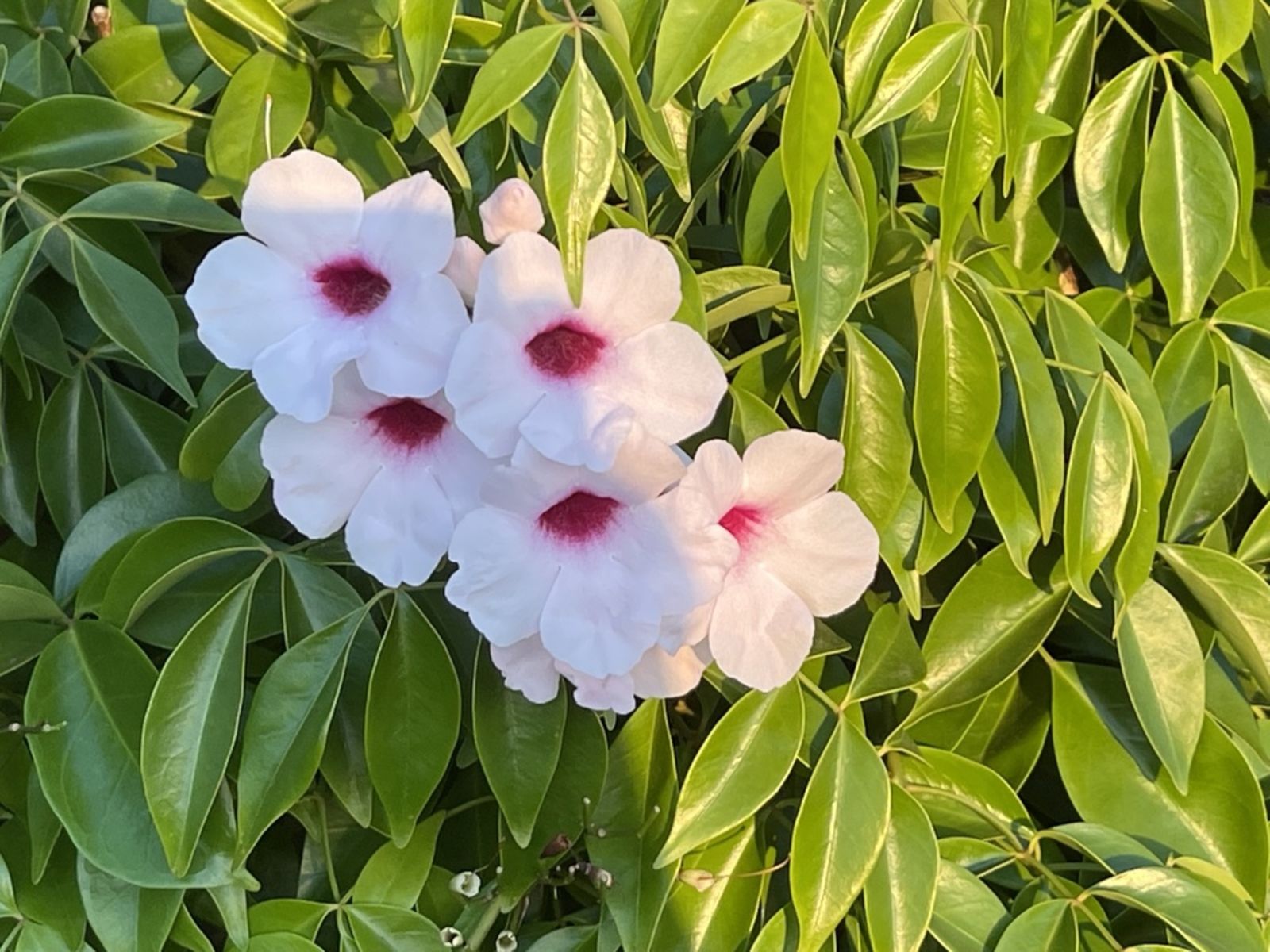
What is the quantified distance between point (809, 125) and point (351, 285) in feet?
0.74

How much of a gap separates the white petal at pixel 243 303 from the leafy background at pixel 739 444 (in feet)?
0.30

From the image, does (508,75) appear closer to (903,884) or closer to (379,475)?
(379,475)

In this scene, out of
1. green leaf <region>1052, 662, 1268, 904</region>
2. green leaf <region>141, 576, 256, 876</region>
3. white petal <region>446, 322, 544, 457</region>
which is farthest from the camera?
green leaf <region>1052, 662, 1268, 904</region>

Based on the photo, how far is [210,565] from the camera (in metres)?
0.62

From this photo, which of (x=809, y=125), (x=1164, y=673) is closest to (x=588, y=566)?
(x=809, y=125)

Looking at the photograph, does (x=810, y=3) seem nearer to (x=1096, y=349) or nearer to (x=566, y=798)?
(x=1096, y=349)

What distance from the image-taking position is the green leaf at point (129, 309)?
54cm

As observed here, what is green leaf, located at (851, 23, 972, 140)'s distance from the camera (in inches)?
20.1

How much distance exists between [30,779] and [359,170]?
39 centimetres

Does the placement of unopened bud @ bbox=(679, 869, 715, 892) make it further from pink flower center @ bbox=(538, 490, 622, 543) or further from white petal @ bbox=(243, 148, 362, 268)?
white petal @ bbox=(243, 148, 362, 268)

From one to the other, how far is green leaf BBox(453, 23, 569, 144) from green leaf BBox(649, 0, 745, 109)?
0.05m

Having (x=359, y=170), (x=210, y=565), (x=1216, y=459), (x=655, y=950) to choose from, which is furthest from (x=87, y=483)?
(x=1216, y=459)

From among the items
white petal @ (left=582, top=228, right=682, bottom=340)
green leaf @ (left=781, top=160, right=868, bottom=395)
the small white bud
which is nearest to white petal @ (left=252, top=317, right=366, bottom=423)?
white petal @ (left=582, top=228, right=682, bottom=340)

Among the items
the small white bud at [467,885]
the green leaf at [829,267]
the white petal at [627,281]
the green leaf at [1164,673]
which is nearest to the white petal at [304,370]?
the white petal at [627,281]
